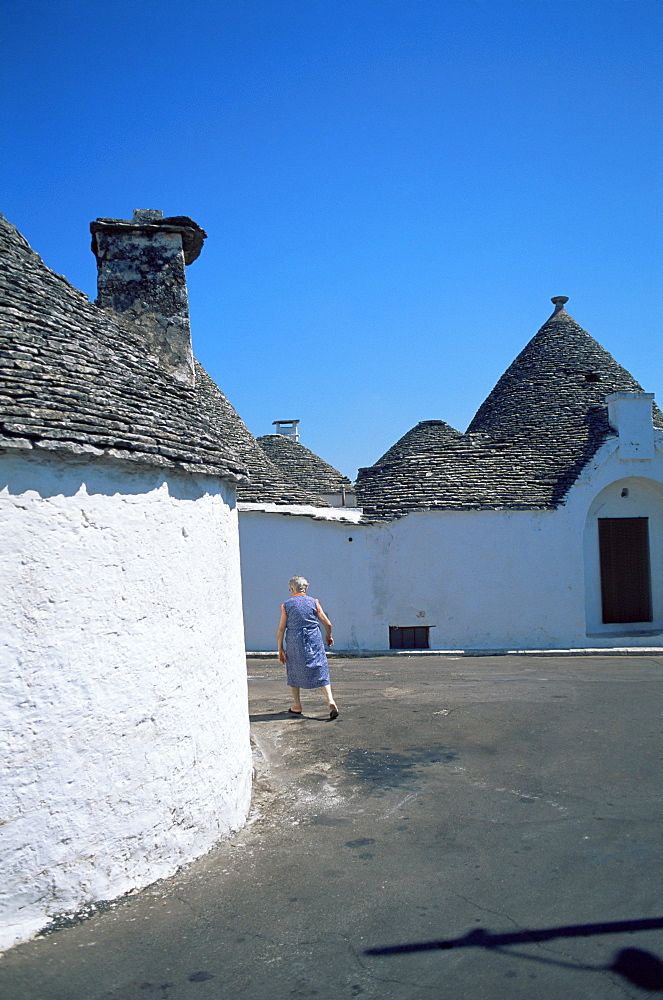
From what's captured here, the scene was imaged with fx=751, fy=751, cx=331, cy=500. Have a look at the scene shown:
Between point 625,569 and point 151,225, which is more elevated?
point 151,225

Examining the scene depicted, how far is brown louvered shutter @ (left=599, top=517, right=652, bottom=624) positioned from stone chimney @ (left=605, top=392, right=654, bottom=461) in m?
1.60

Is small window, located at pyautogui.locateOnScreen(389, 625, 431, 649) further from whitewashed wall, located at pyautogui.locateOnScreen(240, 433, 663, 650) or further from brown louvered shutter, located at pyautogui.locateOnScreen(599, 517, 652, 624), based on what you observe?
brown louvered shutter, located at pyautogui.locateOnScreen(599, 517, 652, 624)

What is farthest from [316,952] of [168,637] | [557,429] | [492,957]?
[557,429]

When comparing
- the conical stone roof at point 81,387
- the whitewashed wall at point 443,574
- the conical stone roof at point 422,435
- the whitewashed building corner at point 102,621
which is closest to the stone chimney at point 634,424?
the whitewashed wall at point 443,574

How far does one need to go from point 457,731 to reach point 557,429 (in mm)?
11564

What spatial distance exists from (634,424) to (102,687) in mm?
14577

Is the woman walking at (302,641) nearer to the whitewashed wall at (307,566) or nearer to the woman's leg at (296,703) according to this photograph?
the woman's leg at (296,703)

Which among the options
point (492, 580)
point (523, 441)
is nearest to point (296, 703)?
point (492, 580)

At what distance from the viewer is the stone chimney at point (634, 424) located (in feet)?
53.3

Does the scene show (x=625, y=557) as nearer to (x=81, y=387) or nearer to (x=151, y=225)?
(x=151, y=225)

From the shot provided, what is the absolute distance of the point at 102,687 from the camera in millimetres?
4461

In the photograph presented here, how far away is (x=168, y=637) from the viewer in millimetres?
4984

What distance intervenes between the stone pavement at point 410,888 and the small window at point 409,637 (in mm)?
7319

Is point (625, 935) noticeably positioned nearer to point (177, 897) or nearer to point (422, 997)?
point (422, 997)
